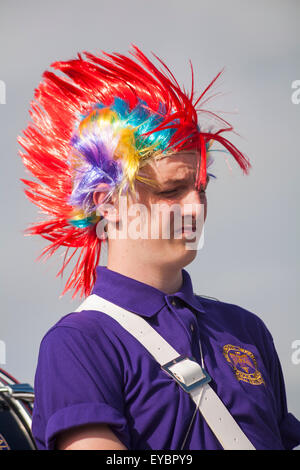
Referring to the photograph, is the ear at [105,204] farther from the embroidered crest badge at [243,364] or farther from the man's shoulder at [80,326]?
the embroidered crest badge at [243,364]

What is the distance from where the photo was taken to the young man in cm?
222

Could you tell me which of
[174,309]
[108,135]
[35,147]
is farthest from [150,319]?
[35,147]

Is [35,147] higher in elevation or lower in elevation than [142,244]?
higher

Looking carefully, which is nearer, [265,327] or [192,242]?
[192,242]

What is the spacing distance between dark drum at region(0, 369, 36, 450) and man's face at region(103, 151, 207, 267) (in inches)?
41.6

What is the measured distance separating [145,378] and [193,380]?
0.55 feet

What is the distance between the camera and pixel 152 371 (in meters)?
2.31

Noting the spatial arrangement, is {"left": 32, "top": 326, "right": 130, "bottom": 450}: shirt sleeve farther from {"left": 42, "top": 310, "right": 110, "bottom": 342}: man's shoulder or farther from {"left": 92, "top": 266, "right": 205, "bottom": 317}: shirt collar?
{"left": 92, "top": 266, "right": 205, "bottom": 317}: shirt collar

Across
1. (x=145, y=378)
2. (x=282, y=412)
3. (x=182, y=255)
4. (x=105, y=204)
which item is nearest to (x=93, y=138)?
(x=105, y=204)

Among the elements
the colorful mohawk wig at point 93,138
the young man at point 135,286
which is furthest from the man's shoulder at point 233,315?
the colorful mohawk wig at point 93,138

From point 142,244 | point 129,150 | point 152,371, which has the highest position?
point 129,150

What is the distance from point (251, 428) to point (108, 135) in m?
1.14

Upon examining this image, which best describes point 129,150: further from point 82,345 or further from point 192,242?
point 82,345
